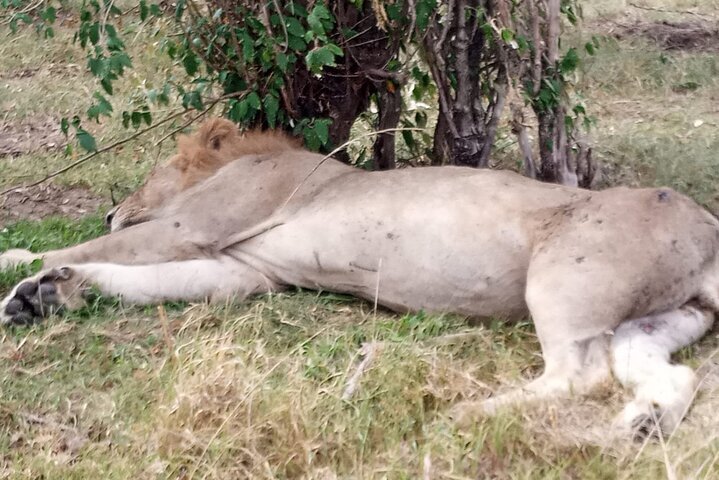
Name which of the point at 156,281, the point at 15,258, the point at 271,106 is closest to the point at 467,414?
the point at 156,281

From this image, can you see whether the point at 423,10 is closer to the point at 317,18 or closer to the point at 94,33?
the point at 317,18

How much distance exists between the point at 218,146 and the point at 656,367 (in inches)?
92.3

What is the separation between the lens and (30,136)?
6738mm

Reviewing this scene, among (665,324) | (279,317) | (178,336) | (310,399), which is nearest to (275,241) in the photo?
(279,317)

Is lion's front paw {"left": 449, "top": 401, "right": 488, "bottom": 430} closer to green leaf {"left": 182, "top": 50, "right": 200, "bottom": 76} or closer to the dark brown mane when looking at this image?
the dark brown mane

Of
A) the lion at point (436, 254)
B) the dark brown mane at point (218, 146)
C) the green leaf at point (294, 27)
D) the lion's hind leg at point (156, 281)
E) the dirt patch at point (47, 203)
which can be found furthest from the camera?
the dirt patch at point (47, 203)

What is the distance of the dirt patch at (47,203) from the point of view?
5285 millimetres

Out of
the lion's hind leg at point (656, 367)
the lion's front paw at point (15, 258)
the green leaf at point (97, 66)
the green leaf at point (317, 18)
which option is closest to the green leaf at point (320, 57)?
the green leaf at point (317, 18)

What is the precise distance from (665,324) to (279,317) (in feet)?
4.68

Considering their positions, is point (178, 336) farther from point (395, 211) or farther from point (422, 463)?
point (422, 463)

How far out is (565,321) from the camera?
3199 millimetres

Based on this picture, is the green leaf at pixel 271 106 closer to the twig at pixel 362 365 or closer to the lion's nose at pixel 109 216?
the lion's nose at pixel 109 216

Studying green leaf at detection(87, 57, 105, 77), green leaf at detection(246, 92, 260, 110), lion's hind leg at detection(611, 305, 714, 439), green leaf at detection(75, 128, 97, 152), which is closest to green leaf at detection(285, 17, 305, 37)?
green leaf at detection(246, 92, 260, 110)

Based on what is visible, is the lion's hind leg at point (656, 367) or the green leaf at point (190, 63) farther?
the green leaf at point (190, 63)
